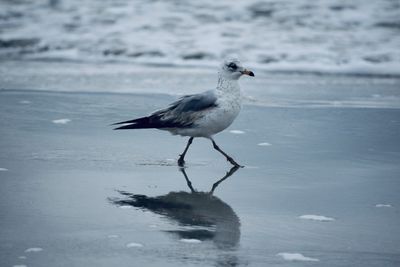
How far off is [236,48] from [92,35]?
2.69 m

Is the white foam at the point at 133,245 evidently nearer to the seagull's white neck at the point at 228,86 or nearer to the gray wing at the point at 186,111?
the gray wing at the point at 186,111

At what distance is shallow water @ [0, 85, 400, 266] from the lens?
375cm

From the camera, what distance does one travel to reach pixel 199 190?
4.96m

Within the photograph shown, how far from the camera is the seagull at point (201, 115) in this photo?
574 centimetres

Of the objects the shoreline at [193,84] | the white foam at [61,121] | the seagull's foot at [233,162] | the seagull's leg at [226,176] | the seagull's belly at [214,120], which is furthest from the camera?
the shoreline at [193,84]

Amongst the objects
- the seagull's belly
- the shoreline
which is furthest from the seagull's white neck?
the shoreline

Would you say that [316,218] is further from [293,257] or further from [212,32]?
[212,32]

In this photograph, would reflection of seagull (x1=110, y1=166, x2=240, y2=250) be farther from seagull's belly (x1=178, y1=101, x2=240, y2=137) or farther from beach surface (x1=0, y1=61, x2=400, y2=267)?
seagull's belly (x1=178, y1=101, x2=240, y2=137)

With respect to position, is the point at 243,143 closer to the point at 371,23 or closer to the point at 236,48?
the point at 236,48

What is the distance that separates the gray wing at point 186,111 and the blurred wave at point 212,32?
Answer: 5022 mm

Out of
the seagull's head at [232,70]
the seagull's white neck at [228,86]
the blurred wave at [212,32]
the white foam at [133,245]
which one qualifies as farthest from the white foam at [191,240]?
the blurred wave at [212,32]

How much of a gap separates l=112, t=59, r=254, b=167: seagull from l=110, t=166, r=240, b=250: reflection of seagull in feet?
2.57

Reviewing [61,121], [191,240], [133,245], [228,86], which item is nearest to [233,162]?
[228,86]

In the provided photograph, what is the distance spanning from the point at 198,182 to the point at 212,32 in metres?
8.13
